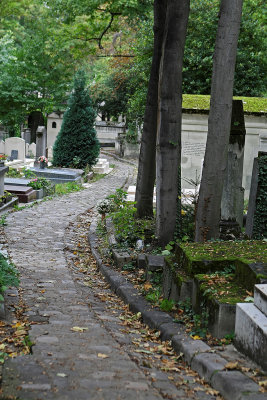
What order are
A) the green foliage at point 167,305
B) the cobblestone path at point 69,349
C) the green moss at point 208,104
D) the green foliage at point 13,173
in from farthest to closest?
the green foliage at point 13,173 < the green moss at point 208,104 < the green foliage at point 167,305 < the cobblestone path at point 69,349

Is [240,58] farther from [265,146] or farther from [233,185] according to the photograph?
[233,185]

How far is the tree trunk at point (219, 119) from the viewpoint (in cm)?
732

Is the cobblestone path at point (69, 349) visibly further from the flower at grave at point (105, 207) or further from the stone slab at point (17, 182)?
the stone slab at point (17, 182)

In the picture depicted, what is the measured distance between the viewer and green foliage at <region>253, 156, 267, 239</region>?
9062mm

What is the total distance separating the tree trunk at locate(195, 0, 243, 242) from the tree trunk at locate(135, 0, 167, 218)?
3.07m

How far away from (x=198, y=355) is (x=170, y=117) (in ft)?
15.5

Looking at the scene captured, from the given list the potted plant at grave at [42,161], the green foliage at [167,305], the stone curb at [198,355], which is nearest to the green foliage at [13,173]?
the potted plant at grave at [42,161]

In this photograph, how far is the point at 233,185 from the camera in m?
10.1

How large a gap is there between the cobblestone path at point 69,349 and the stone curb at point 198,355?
172mm

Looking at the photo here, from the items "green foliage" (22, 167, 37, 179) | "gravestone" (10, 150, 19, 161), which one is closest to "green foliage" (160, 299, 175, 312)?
"green foliage" (22, 167, 37, 179)

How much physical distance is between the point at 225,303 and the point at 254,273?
423 millimetres

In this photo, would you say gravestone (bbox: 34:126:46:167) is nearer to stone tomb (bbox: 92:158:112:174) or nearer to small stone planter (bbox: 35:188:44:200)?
stone tomb (bbox: 92:158:112:174)

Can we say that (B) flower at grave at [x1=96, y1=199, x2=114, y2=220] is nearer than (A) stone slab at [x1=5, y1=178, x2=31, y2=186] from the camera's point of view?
Yes

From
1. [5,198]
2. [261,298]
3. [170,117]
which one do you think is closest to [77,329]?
[261,298]
